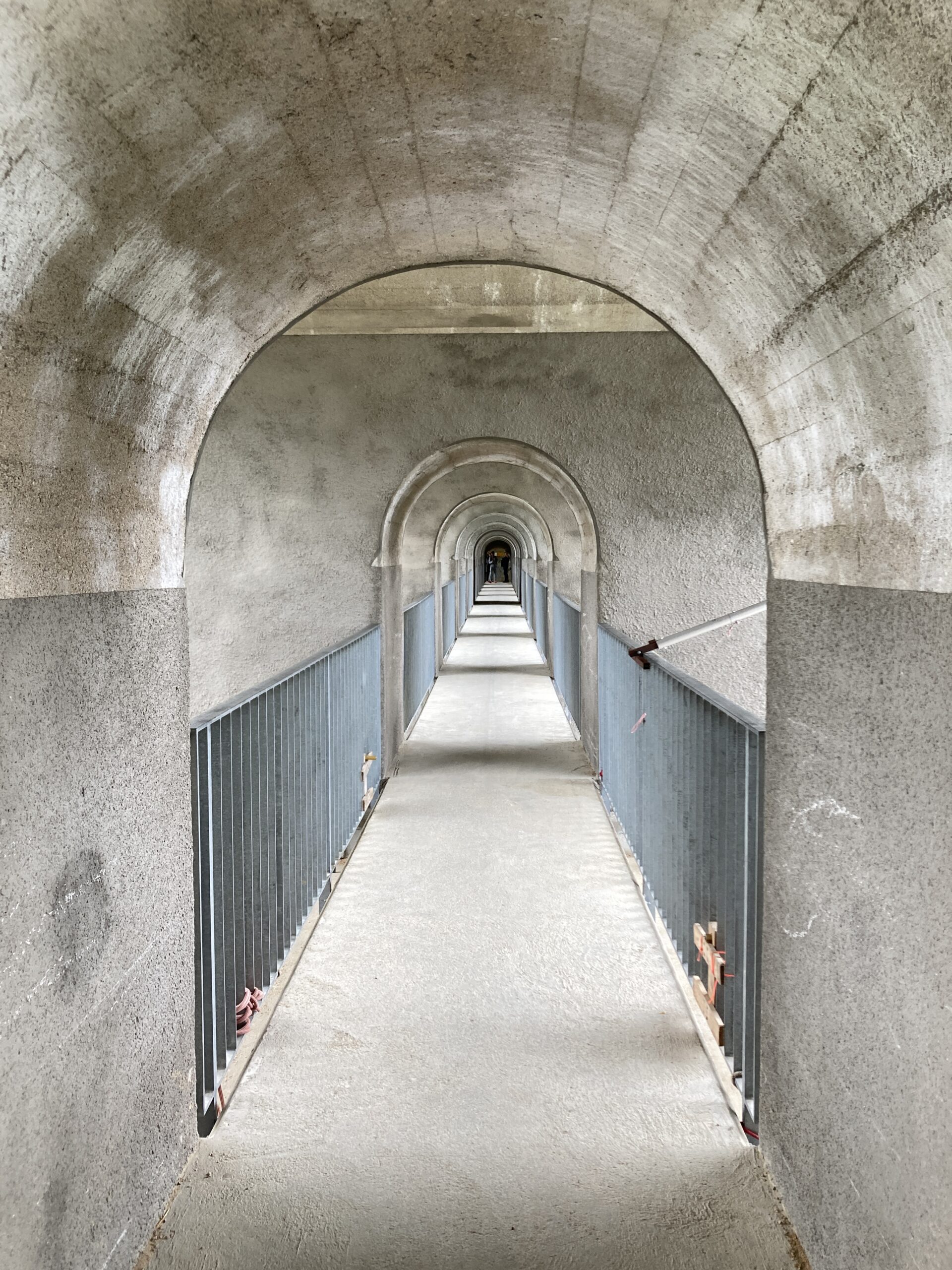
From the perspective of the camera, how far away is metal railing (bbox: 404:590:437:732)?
10938mm

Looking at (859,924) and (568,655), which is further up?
(859,924)

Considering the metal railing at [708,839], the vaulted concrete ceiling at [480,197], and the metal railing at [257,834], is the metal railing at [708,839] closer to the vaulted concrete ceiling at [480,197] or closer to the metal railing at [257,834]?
the vaulted concrete ceiling at [480,197]

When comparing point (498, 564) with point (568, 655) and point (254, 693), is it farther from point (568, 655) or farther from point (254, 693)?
point (254, 693)

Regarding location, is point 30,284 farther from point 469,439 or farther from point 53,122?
point 469,439

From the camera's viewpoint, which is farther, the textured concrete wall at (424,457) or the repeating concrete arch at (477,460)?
the repeating concrete arch at (477,460)

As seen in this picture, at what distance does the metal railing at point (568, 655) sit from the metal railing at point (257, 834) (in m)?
4.73

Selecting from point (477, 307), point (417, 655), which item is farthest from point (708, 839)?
point (417, 655)

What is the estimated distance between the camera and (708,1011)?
4.27m

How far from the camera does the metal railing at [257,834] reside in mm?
3617

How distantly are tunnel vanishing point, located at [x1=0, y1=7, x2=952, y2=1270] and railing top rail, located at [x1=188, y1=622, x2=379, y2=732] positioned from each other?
45 mm

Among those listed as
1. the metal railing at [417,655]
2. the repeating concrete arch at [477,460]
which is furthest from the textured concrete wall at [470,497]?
the repeating concrete arch at [477,460]

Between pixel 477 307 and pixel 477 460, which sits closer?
pixel 477 307

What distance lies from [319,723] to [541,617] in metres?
14.4

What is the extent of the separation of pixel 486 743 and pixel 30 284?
882 centimetres
